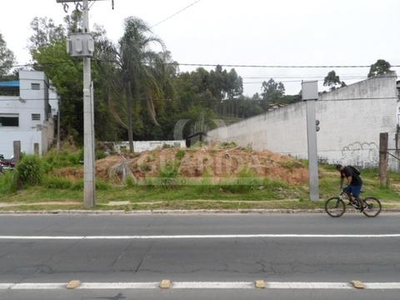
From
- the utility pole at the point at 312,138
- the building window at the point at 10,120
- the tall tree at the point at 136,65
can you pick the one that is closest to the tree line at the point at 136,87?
the tall tree at the point at 136,65

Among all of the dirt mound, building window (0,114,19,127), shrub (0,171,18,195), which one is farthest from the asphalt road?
building window (0,114,19,127)

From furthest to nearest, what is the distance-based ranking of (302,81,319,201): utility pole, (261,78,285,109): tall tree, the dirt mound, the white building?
1. (261,78,285,109): tall tree
2. the white building
3. the dirt mound
4. (302,81,319,201): utility pole

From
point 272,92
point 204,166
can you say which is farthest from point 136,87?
point 272,92

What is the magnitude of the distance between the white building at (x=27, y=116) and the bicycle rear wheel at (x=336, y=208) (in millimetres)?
37209

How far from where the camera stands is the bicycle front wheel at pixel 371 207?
470 inches

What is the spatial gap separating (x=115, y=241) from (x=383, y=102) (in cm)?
1899

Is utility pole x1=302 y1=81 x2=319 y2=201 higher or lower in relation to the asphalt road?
higher

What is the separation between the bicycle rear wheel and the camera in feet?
39.2

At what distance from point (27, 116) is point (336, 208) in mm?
41035

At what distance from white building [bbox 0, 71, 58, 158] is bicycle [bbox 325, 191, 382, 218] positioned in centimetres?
3729

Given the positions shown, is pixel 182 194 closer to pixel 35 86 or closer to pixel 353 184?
pixel 353 184

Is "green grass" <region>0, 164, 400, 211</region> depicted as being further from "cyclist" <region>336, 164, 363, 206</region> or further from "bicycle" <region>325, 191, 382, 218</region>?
"cyclist" <region>336, 164, 363, 206</region>

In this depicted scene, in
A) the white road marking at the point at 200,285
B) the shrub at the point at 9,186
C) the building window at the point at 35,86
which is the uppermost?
the building window at the point at 35,86

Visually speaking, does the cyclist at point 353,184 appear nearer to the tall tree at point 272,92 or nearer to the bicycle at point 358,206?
the bicycle at point 358,206
